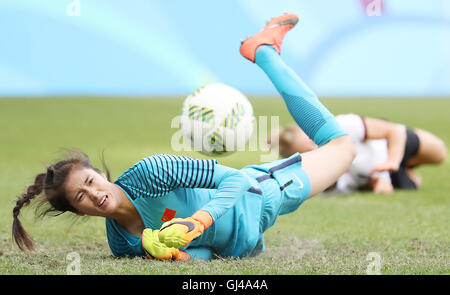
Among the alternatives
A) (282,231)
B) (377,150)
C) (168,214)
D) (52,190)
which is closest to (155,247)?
(168,214)

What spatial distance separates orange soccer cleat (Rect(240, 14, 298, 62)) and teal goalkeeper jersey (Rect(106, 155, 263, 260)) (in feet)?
3.38

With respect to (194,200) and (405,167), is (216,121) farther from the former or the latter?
(405,167)

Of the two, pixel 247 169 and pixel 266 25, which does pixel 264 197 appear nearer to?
pixel 247 169

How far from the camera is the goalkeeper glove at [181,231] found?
234 cm

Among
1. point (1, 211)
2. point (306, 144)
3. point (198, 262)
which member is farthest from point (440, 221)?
point (1, 211)

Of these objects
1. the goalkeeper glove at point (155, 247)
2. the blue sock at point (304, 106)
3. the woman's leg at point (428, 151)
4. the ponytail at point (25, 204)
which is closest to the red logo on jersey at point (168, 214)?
the goalkeeper glove at point (155, 247)

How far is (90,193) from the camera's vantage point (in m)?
2.64

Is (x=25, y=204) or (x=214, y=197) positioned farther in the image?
(x=25, y=204)

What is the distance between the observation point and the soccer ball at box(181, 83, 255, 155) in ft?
12.2

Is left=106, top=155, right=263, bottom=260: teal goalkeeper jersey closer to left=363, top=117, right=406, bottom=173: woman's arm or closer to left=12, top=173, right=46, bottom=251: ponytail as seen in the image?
left=12, top=173, right=46, bottom=251: ponytail

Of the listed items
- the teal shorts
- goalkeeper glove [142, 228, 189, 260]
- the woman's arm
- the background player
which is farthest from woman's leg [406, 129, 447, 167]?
goalkeeper glove [142, 228, 189, 260]

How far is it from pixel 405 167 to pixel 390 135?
1.78 ft

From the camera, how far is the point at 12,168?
716 cm

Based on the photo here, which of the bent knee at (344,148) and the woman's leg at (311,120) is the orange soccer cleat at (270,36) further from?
the bent knee at (344,148)
